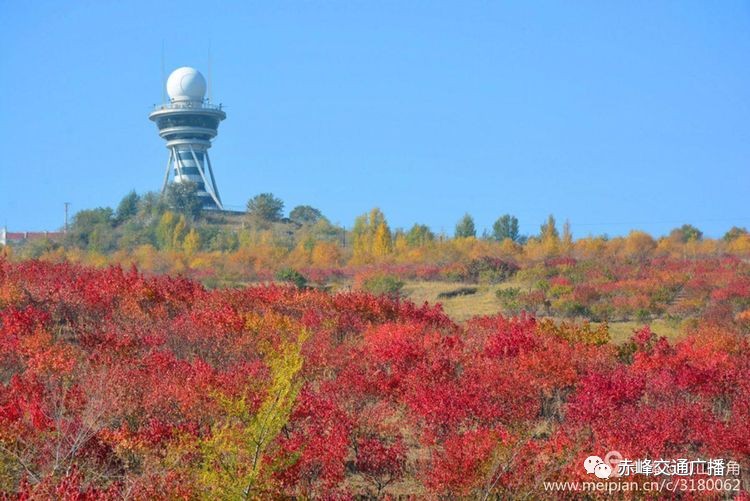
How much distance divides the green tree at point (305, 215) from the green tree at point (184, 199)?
771 centimetres

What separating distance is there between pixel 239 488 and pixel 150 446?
3561 mm

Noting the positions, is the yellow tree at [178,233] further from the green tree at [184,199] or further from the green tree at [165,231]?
the green tree at [184,199]

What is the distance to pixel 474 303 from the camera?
3394cm

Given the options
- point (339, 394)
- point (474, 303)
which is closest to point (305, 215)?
point (474, 303)

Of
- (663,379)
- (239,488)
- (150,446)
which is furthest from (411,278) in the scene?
(239,488)

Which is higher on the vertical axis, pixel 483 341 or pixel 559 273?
pixel 559 273

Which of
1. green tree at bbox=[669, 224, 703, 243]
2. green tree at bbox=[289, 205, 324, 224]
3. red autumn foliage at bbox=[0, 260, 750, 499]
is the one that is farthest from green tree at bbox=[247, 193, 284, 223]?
red autumn foliage at bbox=[0, 260, 750, 499]

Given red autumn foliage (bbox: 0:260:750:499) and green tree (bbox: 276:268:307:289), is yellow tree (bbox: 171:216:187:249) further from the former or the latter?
red autumn foliage (bbox: 0:260:750:499)

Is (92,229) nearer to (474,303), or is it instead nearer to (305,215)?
(305,215)

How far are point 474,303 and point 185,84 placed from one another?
192ft

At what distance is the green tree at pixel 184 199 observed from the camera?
75438 millimetres

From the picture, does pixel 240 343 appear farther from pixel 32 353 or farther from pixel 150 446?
pixel 150 446

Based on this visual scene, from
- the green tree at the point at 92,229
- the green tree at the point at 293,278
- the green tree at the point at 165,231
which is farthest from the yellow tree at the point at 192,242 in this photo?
the green tree at the point at 293,278

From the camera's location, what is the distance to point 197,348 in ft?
57.7
